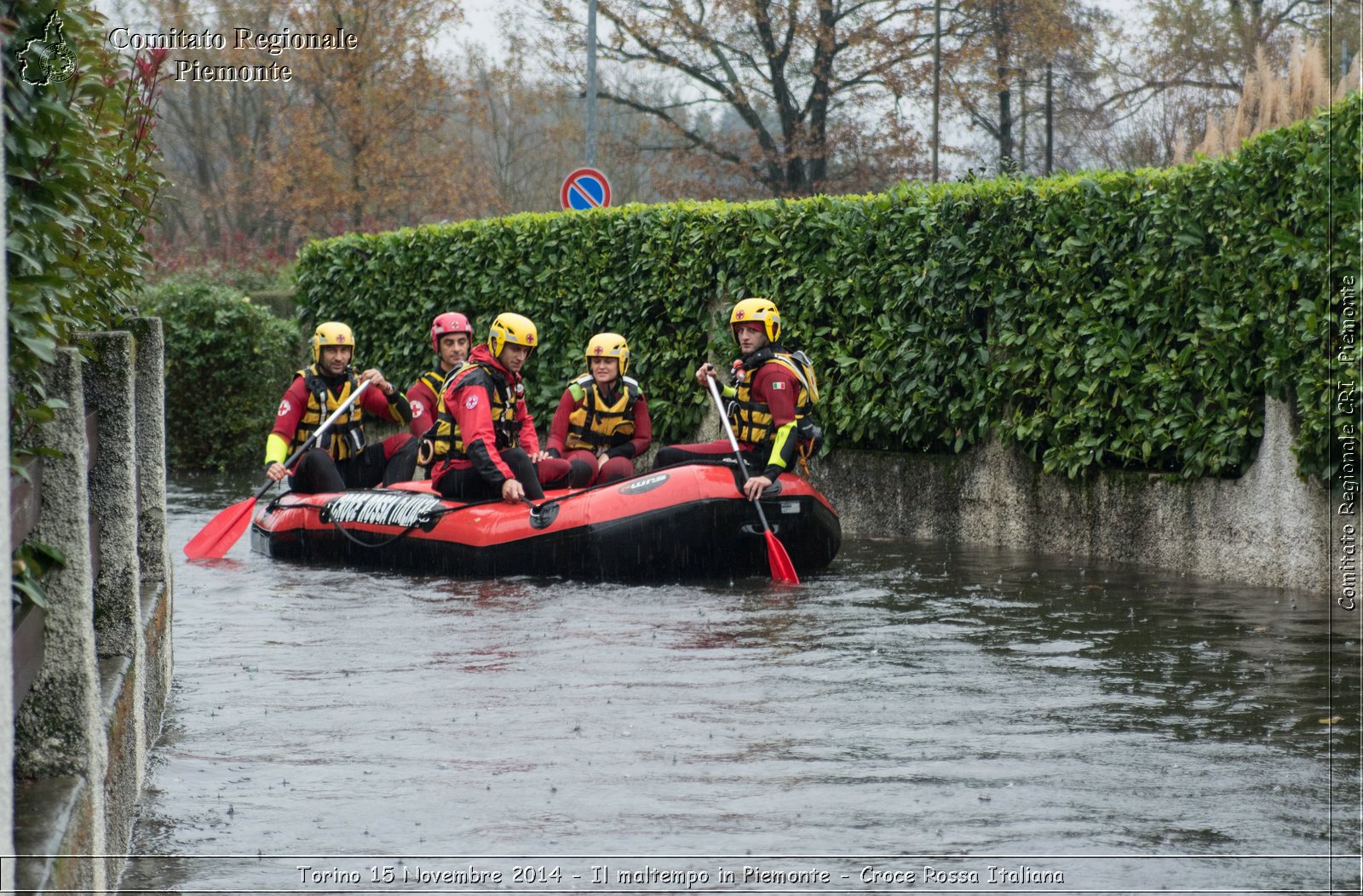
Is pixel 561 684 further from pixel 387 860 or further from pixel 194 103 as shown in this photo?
pixel 194 103

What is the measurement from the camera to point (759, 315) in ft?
38.4

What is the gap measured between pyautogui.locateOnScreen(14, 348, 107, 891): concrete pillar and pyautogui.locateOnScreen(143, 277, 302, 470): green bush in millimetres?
17055

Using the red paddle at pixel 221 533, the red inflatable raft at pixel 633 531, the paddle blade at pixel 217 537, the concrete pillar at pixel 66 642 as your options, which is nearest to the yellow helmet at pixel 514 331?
the red inflatable raft at pixel 633 531

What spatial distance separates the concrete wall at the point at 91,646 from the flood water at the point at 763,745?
414mm

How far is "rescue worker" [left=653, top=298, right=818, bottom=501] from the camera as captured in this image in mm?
11312

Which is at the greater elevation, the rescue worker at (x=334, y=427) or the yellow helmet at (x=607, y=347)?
the yellow helmet at (x=607, y=347)

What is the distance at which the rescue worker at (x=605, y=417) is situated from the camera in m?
12.7

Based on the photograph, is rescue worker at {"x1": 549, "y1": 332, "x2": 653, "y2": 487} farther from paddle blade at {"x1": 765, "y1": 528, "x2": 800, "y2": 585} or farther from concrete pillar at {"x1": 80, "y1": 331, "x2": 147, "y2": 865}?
concrete pillar at {"x1": 80, "y1": 331, "x2": 147, "y2": 865}

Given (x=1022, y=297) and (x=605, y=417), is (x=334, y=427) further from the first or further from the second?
(x=1022, y=297)

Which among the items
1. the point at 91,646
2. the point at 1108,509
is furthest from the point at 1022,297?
the point at 91,646

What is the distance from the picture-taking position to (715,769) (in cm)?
588

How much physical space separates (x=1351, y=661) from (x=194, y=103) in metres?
41.8

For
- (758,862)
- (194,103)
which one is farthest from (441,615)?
(194,103)

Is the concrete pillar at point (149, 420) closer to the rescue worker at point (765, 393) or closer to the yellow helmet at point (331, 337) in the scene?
the rescue worker at point (765, 393)
